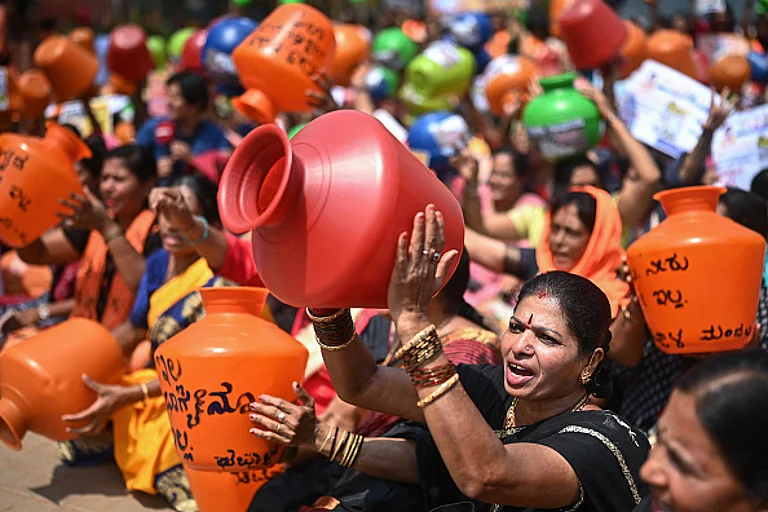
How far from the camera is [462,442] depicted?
67.1 inches

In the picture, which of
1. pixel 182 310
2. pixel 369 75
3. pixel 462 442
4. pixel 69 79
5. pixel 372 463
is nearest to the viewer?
pixel 462 442

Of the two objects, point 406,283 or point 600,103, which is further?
point 600,103

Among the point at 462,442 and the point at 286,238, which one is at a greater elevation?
the point at 286,238

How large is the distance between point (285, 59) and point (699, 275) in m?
2.24

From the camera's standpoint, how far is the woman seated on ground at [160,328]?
3.17 m

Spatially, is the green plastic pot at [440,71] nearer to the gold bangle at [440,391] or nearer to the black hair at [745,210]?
the black hair at [745,210]

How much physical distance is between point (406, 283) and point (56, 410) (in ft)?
6.07

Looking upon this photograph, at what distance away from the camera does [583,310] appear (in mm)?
2092

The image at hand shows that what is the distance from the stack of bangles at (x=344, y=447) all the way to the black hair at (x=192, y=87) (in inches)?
150

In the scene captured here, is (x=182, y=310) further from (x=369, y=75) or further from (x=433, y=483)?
(x=369, y=75)

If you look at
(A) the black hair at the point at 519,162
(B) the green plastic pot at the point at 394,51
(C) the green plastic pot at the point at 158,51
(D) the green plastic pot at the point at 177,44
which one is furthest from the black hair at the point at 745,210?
(C) the green plastic pot at the point at 158,51

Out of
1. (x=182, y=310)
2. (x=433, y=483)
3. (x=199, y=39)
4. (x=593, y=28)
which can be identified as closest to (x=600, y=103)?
(x=593, y=28)

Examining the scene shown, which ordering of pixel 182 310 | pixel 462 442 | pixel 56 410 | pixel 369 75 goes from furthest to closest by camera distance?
pixel 369 75
pixel 182 310
pixel 56 410
pixel 462 442

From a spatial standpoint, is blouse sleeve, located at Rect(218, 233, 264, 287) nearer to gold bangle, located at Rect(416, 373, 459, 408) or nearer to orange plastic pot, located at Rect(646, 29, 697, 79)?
gold bangle, located at Rect(416, 373, 459, 408)
